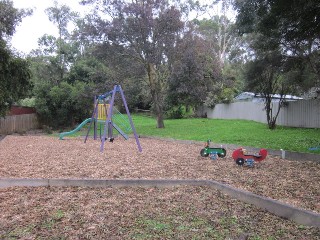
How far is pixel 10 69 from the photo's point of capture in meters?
17.4

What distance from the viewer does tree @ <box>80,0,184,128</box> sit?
20312 mm

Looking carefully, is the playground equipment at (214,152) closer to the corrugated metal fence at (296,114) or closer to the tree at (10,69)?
the corrugated metal fence at (296,114)

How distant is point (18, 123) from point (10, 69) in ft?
22.7

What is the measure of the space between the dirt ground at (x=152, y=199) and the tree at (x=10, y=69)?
388 inches

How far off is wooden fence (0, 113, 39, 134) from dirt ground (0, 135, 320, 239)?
48.9 feet

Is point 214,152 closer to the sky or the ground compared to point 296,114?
closer to the ground

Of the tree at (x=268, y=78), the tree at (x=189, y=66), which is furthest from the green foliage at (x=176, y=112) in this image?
the tree at (x=268, y=78)

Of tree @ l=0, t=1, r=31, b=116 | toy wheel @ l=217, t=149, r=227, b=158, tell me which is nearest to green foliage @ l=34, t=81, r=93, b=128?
tree @ l=0, t=1, r=31, b=116

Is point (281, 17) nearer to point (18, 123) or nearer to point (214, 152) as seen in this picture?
point (214, 152)

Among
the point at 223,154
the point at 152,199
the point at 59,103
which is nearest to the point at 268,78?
the point at 223,154

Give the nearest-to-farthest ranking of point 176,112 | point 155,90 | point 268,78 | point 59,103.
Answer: point 268,78
point 155,90
point 59,103
point 176,112

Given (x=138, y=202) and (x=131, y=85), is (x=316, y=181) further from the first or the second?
(x=131, y=85)

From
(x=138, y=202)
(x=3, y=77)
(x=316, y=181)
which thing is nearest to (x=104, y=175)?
(x=138, y=202)

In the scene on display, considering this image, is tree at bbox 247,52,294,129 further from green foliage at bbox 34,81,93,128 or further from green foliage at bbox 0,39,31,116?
green foliage at bbox 0,39,31,116
